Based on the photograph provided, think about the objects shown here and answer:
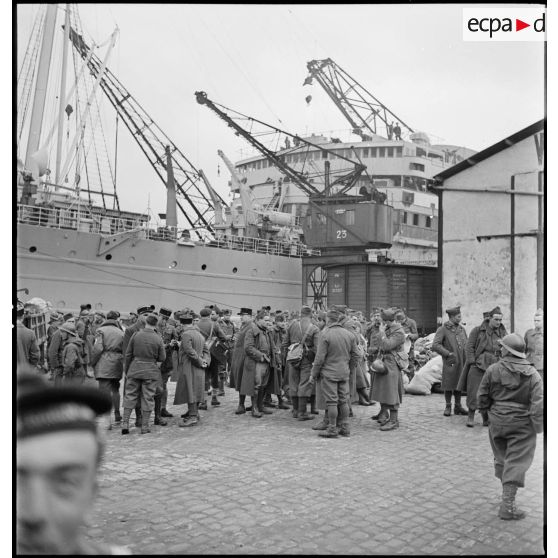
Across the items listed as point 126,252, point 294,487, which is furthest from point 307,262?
point 294,487

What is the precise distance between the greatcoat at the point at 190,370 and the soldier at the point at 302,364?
1.45m

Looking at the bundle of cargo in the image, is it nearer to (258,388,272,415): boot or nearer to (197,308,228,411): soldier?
(258,388,272,415): boot

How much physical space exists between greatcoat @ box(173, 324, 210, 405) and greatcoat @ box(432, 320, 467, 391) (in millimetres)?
3623

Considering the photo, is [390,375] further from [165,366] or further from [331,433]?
[165,366]

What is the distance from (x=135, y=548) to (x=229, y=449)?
2.92 m

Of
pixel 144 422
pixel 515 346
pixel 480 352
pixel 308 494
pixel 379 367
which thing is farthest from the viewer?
pixel 480 352

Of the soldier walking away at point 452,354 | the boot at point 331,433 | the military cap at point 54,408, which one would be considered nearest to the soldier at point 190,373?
the boot at point 331,433

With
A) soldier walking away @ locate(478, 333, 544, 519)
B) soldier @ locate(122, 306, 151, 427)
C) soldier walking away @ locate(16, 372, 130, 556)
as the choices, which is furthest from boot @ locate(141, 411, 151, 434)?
soldier walking away @ locate(16, 372, 130, 556)

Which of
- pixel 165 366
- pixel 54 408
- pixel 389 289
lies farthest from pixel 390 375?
pixel 389 289

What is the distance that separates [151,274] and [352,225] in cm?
847

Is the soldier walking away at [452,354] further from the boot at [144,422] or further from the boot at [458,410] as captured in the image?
the boot at [144,422]

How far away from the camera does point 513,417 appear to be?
4.63 metres

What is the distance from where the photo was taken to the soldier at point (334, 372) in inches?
295

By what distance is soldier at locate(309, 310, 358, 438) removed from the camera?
7.50m
